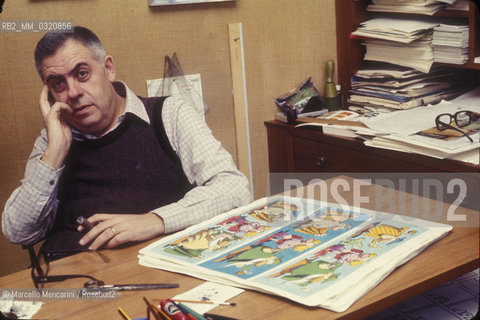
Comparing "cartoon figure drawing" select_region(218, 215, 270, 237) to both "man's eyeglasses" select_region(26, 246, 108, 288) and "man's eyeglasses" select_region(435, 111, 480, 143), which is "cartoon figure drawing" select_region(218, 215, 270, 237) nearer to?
"man's eyeglasses" select_region(26, 246, 108, 288)

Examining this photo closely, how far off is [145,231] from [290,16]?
146 cm

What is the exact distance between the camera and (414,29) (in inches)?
79.7

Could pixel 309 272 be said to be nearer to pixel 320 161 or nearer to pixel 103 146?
pixel 103 146

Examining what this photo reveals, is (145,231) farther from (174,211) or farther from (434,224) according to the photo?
(434,224)

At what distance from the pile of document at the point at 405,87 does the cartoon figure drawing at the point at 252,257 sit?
134 cm

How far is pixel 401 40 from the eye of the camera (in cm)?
206

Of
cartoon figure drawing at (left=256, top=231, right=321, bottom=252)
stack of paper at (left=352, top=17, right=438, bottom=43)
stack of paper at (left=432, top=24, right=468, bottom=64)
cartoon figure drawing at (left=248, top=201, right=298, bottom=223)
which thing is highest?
stack of paper at (left=352, top=17, right=438, bottom=43)

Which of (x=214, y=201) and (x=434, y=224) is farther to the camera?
(x=214, y=201)

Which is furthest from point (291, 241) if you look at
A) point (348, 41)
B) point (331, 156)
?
point (348, 41)

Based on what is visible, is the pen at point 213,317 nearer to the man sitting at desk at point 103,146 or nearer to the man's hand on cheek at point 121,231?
the man's hand on cheek at point 121,231

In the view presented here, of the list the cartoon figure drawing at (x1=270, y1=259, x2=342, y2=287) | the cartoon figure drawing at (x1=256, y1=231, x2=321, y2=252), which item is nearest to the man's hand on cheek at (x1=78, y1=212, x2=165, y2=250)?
the cartoon figure drawing at (x1=256, y1=231, x2=321, y2=252)

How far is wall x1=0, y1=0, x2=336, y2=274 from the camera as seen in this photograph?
1.85 metres

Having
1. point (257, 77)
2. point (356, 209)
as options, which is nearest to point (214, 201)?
point (356, 209)

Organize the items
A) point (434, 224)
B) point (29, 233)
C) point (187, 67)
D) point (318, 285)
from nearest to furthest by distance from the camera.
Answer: point (318, 285)
point (434, 224)
point (29, 233)
point (187, 67)
